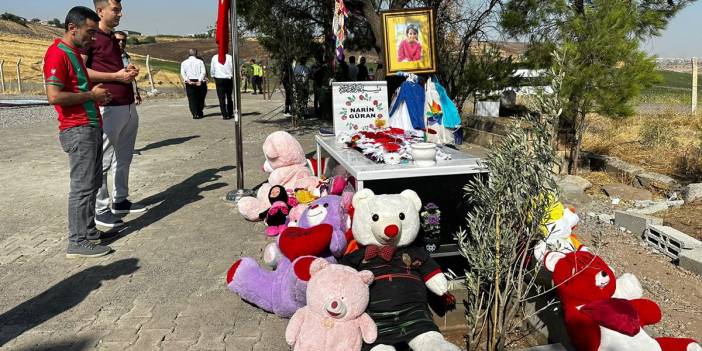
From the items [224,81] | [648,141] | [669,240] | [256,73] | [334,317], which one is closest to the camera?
[334,317]

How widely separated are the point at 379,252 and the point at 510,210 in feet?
2.99

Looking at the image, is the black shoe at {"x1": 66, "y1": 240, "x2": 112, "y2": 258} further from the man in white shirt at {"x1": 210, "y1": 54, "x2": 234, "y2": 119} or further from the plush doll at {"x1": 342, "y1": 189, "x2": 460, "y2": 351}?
the man in white shirt at {"x1": 210, "y1": 54, "x2": 234, "y2": 119}

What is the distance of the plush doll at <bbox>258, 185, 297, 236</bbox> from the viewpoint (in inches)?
189

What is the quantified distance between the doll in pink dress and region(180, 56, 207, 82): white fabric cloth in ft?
28.5

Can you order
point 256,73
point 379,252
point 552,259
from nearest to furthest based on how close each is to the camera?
point 552,259 < point 379,252 < point 256,73

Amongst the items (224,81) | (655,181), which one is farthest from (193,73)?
(655,181)

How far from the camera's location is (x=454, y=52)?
11.5m

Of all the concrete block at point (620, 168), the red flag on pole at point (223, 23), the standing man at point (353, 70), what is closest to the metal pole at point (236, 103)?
the red flag on pole at point (223, 23)

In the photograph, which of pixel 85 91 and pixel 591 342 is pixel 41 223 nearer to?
pixel 85 91

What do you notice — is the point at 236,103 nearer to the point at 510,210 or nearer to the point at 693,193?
the point at 510,210

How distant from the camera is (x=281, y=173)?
5484 mm

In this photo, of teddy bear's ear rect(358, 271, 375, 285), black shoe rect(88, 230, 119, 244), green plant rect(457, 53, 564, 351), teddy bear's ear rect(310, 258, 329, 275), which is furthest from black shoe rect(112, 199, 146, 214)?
green plant rect(457, 53, 564, 351)

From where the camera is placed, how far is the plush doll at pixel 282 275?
336 centimetres

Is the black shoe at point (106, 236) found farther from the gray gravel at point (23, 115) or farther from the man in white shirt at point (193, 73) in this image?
the gray gravel at point (23, 115)
